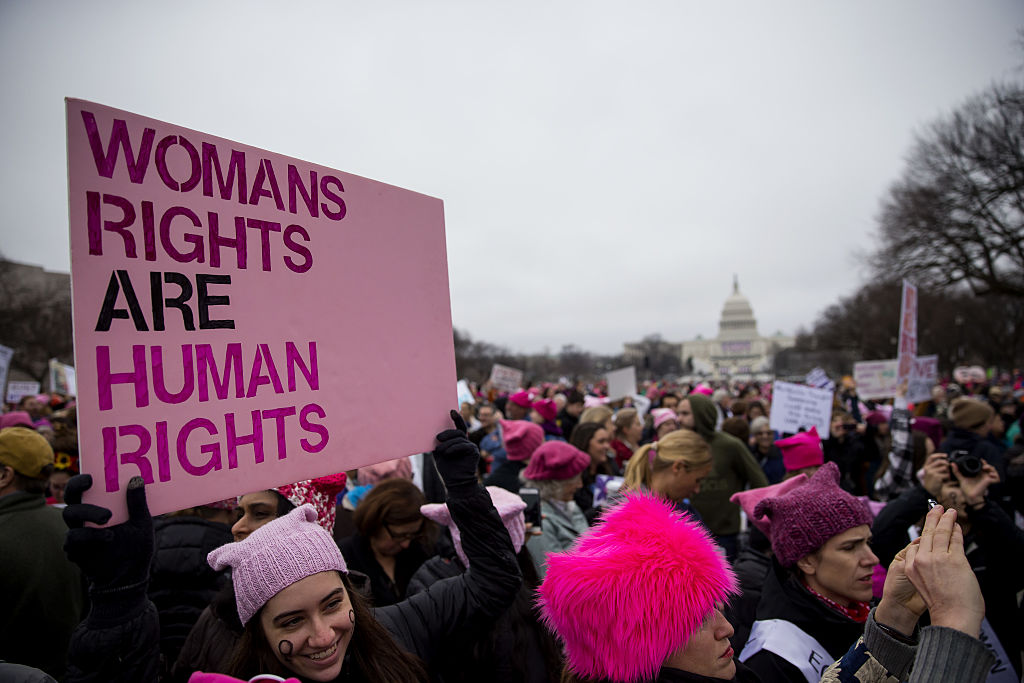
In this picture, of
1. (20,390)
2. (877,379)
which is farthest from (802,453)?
(20,390)

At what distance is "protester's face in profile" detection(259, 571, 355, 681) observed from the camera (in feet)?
6.02

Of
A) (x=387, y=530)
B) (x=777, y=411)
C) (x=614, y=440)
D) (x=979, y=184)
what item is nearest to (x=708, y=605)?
(x=387, y=530)

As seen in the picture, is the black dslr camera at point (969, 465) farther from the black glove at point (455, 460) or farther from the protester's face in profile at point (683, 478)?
the black glove at point (455, 460)

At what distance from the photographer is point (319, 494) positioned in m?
3.15

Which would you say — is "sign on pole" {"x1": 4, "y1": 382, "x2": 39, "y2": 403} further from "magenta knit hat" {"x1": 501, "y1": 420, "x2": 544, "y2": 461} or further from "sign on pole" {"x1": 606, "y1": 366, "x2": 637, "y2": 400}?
"magenta knit hat" {"x1": 501, "y1": 420, "x2": 544, "y2": 461}

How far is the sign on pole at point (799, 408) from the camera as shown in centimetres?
768

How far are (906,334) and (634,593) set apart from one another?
7.52 meters

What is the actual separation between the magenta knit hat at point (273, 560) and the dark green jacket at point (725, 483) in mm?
4304

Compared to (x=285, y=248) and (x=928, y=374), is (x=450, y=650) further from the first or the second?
(x=928, y=374)

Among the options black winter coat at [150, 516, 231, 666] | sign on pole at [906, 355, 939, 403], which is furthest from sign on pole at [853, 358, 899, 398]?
black winter coat at [150, 516, 231, 666]

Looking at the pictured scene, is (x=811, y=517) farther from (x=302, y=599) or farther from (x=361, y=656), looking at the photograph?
(x=302, y=599)

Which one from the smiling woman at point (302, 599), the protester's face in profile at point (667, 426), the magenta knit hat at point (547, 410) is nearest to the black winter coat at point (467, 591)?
the smiling woman at point (302, 599)

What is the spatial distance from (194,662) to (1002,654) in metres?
3.27

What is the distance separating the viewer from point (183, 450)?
152cm
